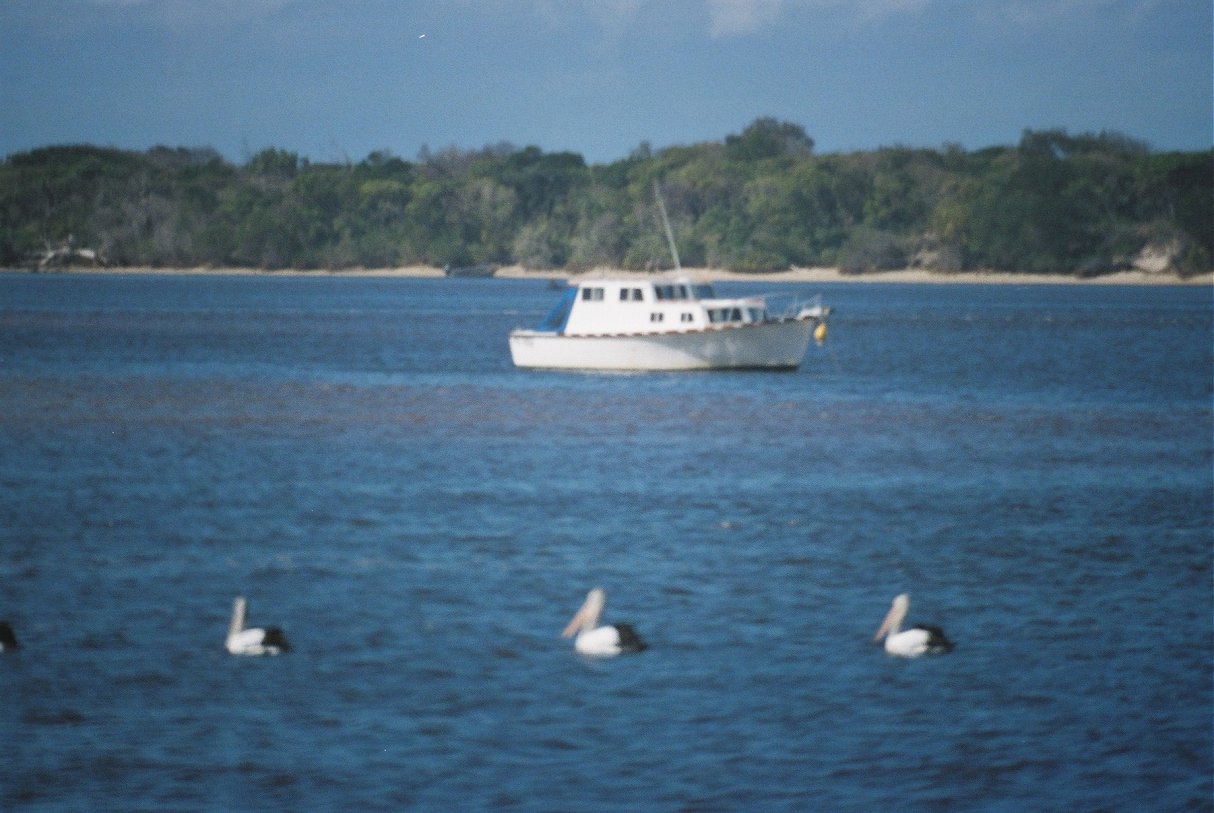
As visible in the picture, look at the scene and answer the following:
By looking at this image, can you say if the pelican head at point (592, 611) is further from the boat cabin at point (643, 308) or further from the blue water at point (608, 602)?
the boat cabin at point (643, 308)

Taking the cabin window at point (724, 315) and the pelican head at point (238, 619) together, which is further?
the cabin window at point (724, 315)

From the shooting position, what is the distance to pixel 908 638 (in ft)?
73.1

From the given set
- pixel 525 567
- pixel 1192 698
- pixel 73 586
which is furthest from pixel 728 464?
pixel 1192 698

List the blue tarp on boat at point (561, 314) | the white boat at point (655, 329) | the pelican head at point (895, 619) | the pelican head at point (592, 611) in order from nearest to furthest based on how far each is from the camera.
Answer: the pelican head at point (592, 611) < the pelican head at point (895, 619) < the white boat at point (655, 329) < the blue tarp on boat at point (561, 314)

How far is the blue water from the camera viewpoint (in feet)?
58.9

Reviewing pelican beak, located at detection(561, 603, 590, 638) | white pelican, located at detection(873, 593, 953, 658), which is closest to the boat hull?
Result: pelican beak, located at detection(561, 603, 590, 638)

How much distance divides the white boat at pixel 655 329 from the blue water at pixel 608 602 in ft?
21.6

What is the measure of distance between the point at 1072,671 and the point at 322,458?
22857 mm

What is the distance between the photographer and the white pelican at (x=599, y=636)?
2208cm

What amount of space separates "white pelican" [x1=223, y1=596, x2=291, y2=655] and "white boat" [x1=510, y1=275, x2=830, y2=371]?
4150 cm

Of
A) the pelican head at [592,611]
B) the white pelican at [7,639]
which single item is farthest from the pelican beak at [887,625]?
the white pelican at [7,639]

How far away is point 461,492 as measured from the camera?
36.3 m

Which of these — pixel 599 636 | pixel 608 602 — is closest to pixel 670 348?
pixel 608 602

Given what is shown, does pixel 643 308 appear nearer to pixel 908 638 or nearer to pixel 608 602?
pixel 608 602
